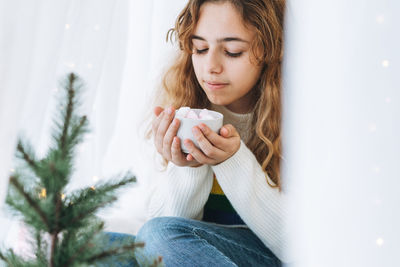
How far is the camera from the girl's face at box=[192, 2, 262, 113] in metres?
1.08

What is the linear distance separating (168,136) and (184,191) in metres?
0.24

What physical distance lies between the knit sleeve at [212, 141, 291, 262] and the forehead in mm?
290

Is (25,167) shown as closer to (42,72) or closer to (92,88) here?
(42,72)

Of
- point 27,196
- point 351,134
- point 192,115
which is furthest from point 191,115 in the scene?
point 27,196

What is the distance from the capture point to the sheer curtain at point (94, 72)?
2.28 ft

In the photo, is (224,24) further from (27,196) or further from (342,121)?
(27,196)

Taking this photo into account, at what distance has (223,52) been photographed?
1.10 meters

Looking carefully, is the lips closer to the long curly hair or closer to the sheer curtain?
the long curly hair

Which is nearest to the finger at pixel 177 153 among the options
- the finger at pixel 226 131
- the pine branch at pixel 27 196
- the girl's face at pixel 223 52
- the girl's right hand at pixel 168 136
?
the girl's right hand at pixel 168 136

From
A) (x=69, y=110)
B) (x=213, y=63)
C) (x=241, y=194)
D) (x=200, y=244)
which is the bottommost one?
(x=200, y=244)

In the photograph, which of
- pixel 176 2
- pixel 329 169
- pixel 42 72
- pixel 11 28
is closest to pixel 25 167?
pixel 11 28

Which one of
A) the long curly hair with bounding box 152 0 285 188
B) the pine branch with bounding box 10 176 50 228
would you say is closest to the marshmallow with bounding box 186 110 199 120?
the long curly hair with bounding box 152 0 285 188

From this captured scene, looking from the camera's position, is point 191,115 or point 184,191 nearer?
point 191,115

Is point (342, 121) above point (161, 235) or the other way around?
above
